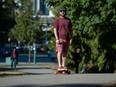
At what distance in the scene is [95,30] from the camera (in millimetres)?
15578

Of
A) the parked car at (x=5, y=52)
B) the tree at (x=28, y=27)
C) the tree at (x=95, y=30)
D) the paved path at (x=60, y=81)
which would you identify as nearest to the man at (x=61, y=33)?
the tree at (x=95, y=30)

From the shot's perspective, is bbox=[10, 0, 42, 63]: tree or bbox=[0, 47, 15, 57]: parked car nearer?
bbox=[10, 0, 42, 63]: tree

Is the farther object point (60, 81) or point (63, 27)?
point (63, 27)

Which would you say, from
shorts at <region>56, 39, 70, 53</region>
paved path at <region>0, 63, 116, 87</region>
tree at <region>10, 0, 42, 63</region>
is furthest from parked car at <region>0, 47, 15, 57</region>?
paved path at <region>0, 63, 116, 87</region>

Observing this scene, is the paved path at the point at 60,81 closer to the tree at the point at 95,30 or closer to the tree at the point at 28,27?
the tree at the point at 95,30

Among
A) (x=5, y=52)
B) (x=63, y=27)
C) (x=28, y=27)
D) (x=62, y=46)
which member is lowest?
(x=5, y=52)

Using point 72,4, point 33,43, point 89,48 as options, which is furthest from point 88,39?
point 33,43

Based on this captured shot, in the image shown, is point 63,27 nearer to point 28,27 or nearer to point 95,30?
point 95,30

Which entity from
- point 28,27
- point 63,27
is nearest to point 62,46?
point 63,27

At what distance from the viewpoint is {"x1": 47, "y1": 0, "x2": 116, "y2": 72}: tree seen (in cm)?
1294

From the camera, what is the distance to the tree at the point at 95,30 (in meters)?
12.9

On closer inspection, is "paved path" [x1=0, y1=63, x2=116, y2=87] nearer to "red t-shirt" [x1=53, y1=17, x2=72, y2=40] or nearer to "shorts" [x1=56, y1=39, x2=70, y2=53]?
"shorts" [x1=56, y1=39, x2=70, y2=53]

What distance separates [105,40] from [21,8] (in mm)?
37196

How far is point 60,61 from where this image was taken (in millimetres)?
13125
